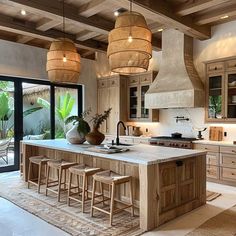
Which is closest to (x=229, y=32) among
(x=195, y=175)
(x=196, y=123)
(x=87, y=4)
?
(x=196, y=123)

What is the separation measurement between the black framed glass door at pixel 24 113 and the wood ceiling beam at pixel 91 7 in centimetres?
284

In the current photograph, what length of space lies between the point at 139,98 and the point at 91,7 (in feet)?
10.5

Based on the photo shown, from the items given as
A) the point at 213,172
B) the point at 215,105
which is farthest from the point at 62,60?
the point at 213,172

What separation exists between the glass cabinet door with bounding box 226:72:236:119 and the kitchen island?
6.75 feet

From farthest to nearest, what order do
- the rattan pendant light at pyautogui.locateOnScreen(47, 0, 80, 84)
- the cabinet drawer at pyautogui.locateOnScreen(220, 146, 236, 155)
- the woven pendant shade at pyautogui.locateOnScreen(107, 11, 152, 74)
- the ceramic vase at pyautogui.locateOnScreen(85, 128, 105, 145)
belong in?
the cabinet drawer at pyautogui.locateOnScreen(220, 146, 236, 155), the ceramic vase at pyautogui.locateOnScreen(85, 128, 105, 145), the rattan pendant light at pyautogui.locateOnScreen(47, 0, 80, 84), the woven pendant shade at pyautogui.locateOnScreen(107, 11, 152, 74)

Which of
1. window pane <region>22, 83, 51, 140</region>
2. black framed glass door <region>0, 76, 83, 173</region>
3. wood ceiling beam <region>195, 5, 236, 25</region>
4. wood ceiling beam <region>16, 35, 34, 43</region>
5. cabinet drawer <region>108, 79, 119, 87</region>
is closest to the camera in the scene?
wood ceiling beam <region>195, 5, 236, 25</region>

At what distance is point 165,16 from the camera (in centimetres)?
481

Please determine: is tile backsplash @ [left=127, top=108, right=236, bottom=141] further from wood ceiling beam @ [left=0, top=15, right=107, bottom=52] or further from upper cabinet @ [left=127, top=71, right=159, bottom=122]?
wood ceiling beam @ [left=0, top=15, right=107, bottom=52]

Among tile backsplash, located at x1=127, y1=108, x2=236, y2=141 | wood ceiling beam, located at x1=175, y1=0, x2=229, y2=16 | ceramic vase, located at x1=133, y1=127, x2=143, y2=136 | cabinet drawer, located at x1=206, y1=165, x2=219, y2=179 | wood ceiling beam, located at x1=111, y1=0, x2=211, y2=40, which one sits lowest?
cabinet drawer, located at x1=206, y1=165, x2=219, y2=179

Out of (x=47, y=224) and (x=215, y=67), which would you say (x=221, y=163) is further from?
(x=47, y=224)

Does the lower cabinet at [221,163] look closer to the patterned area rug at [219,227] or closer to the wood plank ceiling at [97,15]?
the patterned area rug at [219,227]

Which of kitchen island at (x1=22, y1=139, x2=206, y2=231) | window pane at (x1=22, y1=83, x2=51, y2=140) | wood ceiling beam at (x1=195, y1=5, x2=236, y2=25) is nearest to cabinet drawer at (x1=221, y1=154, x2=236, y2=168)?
kitchen island at (x1=22, y1=139, x2=206, y2=231)

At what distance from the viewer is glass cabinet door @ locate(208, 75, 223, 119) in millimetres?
5824

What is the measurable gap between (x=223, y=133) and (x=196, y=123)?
2.35ft
